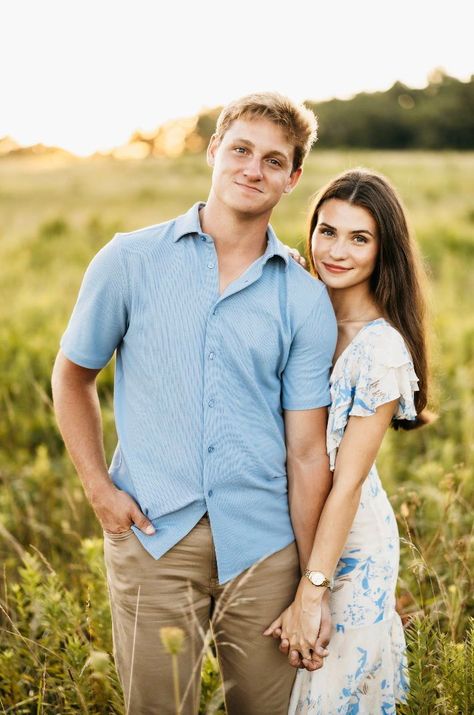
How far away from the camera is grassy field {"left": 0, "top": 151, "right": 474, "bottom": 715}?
8.45 ft

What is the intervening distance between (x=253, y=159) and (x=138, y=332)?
73 cm

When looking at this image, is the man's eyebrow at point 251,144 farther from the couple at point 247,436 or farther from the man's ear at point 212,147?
the man's ear at point 212,147

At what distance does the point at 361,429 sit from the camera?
2398mm

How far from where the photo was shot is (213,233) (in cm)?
253

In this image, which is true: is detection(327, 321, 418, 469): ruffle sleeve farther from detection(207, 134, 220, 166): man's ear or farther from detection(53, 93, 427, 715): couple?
detection(207, 134, 220, 166): man's ear

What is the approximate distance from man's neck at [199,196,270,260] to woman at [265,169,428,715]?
11.9 inches

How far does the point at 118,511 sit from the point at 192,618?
47cm

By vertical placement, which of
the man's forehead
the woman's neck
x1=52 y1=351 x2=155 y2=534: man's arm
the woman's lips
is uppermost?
the man's forehead

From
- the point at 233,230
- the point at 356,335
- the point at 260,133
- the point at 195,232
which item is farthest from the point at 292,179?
the point at 356,335

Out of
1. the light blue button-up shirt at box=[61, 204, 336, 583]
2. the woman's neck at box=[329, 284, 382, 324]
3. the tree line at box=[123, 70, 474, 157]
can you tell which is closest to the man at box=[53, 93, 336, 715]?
the light blue button-up shirt at box=[61, 204, 336, 583]

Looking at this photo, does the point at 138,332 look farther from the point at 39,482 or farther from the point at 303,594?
the point at 39,482

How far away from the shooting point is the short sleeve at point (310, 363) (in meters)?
2.45

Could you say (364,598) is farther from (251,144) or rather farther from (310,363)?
(251,144)

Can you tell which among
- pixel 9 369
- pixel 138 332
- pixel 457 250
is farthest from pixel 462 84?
pixel 138 332
